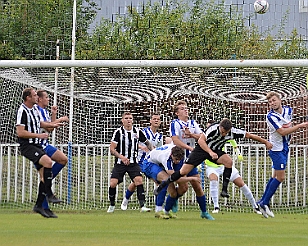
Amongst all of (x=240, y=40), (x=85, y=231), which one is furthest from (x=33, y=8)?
(x=85, y=231)

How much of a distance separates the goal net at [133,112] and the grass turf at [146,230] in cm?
181

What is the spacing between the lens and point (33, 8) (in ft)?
72.0

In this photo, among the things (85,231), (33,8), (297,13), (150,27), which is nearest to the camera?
(85,231)

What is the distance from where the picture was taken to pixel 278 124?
12914 millimetres

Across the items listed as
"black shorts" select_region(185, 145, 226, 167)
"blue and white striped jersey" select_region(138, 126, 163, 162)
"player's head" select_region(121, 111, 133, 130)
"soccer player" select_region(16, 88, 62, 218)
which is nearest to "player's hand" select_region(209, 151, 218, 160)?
"black shorts" select_region(185, 145, 226, 167)

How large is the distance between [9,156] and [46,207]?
343 cm

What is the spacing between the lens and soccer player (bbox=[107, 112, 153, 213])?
14.2 m

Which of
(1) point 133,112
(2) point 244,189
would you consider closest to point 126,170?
(1) point 133,112

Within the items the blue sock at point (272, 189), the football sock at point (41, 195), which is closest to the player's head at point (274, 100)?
the blue sock at point (272, 189)

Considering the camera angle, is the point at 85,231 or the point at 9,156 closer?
the point at 85,231

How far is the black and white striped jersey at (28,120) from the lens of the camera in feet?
38.8

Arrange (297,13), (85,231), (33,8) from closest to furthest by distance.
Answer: (85,231) < (33,8) < (297,13)

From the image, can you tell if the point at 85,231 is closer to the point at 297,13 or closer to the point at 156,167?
the point at 156,167

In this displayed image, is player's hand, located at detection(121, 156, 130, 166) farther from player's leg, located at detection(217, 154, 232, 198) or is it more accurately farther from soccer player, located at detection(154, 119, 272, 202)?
player's leg, located at detection(217, 154, 232, 198)
